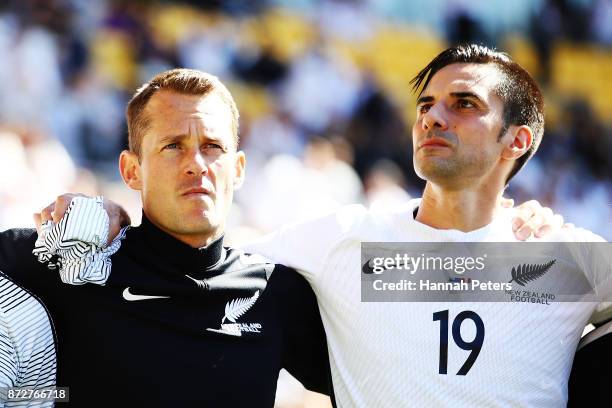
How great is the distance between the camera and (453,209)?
11.7 feet

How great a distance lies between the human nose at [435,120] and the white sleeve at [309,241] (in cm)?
42

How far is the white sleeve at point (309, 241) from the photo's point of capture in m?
3.54

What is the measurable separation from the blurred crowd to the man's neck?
350cm

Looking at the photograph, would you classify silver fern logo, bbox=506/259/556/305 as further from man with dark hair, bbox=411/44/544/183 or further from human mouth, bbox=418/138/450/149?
human mouth, bbox=418/138/450/149

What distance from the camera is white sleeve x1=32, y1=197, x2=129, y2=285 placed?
9.85 ft

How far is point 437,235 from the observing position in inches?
139

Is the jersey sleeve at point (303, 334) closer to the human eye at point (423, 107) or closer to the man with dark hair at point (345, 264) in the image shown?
the man with dark hair at point (345, 264)

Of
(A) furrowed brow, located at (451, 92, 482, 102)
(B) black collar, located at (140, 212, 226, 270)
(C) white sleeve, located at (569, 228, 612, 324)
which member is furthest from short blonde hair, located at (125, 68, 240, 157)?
(C) white sleeve, located at (569, 228, 612, 324)

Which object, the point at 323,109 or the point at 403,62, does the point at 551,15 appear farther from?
the point at 323,109

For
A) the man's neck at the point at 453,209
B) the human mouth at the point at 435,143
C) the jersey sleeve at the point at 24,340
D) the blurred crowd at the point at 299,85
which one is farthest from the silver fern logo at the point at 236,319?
the blurred crowd at the point at 299,85

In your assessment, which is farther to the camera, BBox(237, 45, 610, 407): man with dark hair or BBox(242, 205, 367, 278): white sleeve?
BBox(242, 205, 367, 278): white sleeve

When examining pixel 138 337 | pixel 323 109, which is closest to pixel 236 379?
pixel 138 337

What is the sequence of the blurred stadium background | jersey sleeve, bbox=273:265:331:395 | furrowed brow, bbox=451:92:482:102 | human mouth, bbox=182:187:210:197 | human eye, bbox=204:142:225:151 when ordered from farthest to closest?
the blurred stadium background → furrowed brow, bbox=451:92:482:102 → jersey sleeve, bbox=273:265:331:395 → human eye, bbox=204:142:225:151 → human mouth, bbox=182:187:210:197

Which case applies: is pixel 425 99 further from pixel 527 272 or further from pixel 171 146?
pixel 171 146
